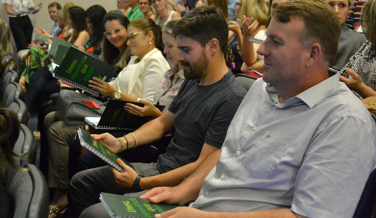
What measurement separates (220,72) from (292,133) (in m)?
0.79

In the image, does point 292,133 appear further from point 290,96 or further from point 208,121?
point 208,121

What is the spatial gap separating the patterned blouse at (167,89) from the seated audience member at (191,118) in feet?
1.23

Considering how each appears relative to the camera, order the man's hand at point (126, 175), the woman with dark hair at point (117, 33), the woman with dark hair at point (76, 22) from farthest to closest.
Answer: the woman with dark hair at point (76, 22), the woman with dark hair at point (117, 33), the man's hand at point (126, 175)

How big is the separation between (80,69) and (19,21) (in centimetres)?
598

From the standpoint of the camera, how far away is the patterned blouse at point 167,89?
258 cm

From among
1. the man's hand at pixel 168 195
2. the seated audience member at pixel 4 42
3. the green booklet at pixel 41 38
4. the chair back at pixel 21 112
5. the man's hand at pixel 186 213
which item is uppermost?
the man's hand at pixel 186 213

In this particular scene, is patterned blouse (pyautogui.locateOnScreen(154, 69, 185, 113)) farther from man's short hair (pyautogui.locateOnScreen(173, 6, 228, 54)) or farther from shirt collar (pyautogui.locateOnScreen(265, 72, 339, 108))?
shirt collar (pyautogui.locateOnScreen(265, 72, 339, 108))

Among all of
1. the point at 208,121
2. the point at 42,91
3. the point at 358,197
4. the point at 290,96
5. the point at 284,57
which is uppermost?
the point at 284,57

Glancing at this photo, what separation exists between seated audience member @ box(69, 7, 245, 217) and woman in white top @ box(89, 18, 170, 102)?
0.73m

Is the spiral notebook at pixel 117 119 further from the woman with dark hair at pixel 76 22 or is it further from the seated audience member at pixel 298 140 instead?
the woman with dark hair at pixel 76 22

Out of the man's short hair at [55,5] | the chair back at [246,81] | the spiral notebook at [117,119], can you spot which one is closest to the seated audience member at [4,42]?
the spiral notebook at [117,119]

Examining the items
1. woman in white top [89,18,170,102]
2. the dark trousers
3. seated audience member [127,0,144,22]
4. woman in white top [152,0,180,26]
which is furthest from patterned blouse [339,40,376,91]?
the dark trousers

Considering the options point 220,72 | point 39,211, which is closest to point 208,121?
point 220,72

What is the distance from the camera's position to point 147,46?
317 centimetres
